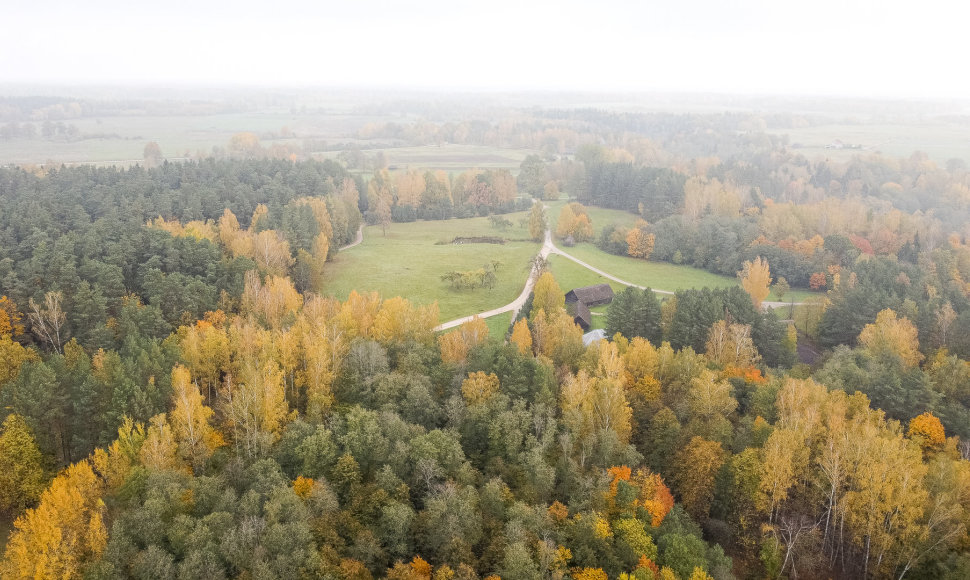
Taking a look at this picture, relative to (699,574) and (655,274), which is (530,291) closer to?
(655,274)

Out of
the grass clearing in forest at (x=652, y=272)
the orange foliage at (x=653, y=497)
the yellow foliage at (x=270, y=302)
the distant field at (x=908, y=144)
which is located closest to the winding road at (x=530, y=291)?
the grass clearing in forest at (x=652, y=272)

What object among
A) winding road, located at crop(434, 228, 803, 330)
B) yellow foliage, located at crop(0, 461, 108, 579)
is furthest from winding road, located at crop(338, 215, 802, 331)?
yellow foliage, located at crop(0, 461, 108, 579)

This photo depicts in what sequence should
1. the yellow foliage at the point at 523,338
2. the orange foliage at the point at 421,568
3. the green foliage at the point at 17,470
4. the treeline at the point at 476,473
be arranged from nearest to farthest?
A: the orange foliage at the point at 421,568, the treeline at the point at 476,473, the green foliage at the point at 17,470, the yellow foliage at the point at 523,338

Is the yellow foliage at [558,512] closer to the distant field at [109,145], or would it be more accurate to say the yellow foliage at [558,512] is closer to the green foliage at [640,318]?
the green foliage at [640,318]

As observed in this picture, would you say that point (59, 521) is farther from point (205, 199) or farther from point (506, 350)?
point (205, 199)

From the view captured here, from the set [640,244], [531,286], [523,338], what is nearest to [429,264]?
[531,286]

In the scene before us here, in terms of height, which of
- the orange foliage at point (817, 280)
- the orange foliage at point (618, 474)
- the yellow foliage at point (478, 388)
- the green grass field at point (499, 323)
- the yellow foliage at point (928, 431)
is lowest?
the green grass field at point (499, 323)

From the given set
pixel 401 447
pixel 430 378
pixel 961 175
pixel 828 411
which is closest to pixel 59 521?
pixel 401 447
